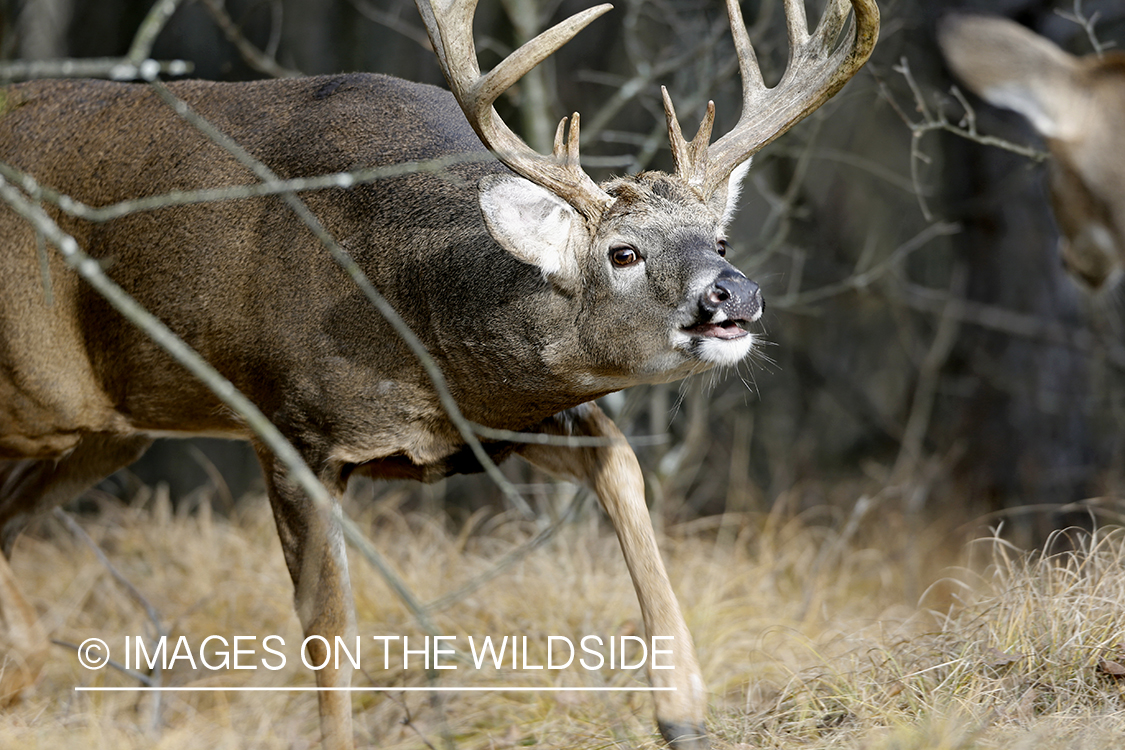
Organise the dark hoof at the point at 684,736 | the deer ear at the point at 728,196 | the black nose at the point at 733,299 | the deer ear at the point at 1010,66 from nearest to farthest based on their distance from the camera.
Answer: the deer ear at the point at 1010,66
the black nose at the point at 733,299
the dark hoof at the point at 684,736
the deer ear at the point at 728,196

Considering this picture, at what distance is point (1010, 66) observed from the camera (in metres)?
3.63

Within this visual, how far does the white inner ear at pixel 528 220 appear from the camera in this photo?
3990 mm

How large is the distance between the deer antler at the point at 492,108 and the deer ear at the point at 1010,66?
114cm

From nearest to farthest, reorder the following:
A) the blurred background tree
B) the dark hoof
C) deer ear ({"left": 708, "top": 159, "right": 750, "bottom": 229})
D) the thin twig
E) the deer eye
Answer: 1. the dark hoof
2. the deer eye
3. deer ear ({"left": 708, "top": 159, "right": 750, "bottom": 229})
4. the thin twig
5. the blurred background tree

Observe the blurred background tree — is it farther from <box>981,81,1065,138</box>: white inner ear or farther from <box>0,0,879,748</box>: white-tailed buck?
<box>981,81,1065,138</box>: white inner ear

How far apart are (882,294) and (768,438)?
261cm

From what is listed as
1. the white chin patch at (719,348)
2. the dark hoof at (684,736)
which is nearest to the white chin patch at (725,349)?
the white chin patch at (719,348)

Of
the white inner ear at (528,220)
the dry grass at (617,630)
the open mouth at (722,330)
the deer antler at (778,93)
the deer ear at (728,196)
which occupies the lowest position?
the dry grass at (617,630)

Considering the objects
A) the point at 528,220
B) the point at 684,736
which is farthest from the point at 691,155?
the point at 684,736

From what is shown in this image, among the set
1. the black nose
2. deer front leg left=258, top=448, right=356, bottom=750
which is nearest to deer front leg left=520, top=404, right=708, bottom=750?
the black nose

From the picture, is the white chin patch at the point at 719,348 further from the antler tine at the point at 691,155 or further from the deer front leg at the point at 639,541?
the antler tine at the point at 691,155

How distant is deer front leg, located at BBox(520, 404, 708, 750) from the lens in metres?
3.97

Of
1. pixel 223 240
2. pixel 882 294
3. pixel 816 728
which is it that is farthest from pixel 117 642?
pixel 882 294

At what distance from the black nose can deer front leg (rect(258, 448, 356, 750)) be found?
147 cm
